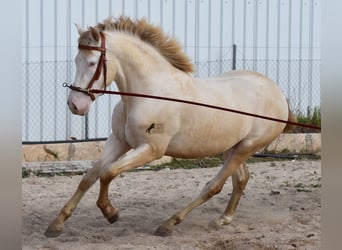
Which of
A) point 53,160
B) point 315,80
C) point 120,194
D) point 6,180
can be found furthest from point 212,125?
point 315,80

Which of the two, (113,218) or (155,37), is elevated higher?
(155,37)

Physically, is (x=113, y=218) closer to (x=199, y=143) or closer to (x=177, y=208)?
(x=199, y=143)

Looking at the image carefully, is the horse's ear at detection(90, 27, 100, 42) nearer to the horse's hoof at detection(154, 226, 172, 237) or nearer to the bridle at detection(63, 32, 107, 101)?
the bridle at detection(63, 32, 107, 101)

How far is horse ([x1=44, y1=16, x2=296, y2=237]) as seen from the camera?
14.9 feet

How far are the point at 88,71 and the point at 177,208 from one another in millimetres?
1911

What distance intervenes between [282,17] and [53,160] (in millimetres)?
2813

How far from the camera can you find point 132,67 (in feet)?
15.4

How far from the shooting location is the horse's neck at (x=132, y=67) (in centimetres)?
468

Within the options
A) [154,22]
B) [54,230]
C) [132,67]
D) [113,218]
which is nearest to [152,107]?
[132,67]

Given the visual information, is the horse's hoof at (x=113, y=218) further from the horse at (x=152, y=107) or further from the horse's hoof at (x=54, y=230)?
the horse's hoof at (x=54, y=230)

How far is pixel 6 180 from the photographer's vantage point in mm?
1893

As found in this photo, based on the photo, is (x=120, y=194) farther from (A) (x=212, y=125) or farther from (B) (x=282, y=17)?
(B) (x=282, y=17)

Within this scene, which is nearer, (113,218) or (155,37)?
(155,37)

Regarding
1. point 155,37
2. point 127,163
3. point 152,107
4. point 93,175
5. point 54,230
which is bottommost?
point 54,230
